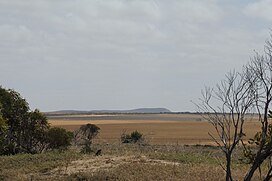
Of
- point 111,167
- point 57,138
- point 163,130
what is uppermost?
point 163,130

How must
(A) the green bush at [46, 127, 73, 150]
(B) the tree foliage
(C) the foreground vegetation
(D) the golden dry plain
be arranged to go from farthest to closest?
(D) the golden dry plain, (A) the green bush at [46, 127, 73, 150], (B) the tree foliage, (C) the foreground vegetation

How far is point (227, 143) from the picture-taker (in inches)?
559

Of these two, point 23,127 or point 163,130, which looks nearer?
point 23,127

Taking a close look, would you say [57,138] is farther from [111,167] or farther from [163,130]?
[163,130]

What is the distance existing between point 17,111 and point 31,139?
7.05 feet

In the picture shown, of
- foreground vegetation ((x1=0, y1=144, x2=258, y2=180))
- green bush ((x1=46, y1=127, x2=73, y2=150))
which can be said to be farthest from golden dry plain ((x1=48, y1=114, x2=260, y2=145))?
green bush ((x1=46, y1=127, x2=73, y2=150))

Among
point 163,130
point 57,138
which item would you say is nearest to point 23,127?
point 57,138

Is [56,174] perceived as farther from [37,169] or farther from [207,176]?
[207,176]

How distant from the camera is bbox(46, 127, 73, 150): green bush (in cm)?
3775

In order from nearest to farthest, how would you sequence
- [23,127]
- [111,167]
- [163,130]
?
[111,167] < [23,127] < [163,130]

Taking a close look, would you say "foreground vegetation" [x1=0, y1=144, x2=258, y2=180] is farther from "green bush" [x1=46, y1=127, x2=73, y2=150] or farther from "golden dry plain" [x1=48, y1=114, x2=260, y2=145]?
"green bush" [x1=46, y1=127, x2=73, y2=150]

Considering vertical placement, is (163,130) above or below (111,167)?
above

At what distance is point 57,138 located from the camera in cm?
3797

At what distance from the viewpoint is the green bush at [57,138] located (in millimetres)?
37750
